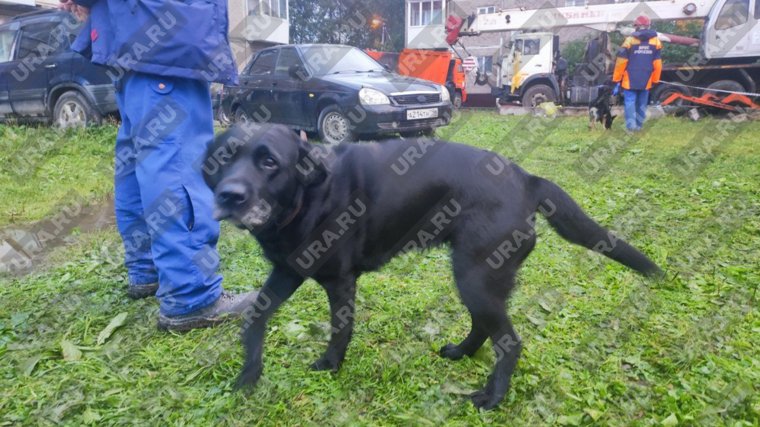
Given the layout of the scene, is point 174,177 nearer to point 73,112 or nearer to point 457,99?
point 73,112

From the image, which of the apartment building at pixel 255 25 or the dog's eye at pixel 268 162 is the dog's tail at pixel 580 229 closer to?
the dog's eye at pixel 268 162

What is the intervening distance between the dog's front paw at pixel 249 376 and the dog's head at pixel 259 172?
2.12 feet

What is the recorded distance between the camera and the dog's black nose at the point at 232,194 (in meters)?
1.74

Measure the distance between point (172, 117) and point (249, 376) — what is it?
128cm

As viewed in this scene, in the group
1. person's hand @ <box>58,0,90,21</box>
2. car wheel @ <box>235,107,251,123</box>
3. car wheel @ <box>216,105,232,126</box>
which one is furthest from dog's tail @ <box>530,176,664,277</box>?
car wheel @ <box>216,105,232,126</box>

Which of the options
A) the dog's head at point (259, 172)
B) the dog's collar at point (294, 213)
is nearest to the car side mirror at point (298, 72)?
the dog's head at point (259, 172)

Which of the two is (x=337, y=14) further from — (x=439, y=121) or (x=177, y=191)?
(x=177, y=191)

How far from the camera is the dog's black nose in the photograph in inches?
68.4

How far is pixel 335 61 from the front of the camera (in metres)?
8.96

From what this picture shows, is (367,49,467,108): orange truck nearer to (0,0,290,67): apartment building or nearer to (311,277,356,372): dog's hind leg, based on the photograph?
(0,0,290,67): apartment building

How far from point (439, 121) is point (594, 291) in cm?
624

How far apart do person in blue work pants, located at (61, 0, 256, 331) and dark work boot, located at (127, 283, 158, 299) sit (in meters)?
0.45

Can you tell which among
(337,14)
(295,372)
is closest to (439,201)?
(295,372)

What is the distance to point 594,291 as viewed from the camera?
3027 mm
